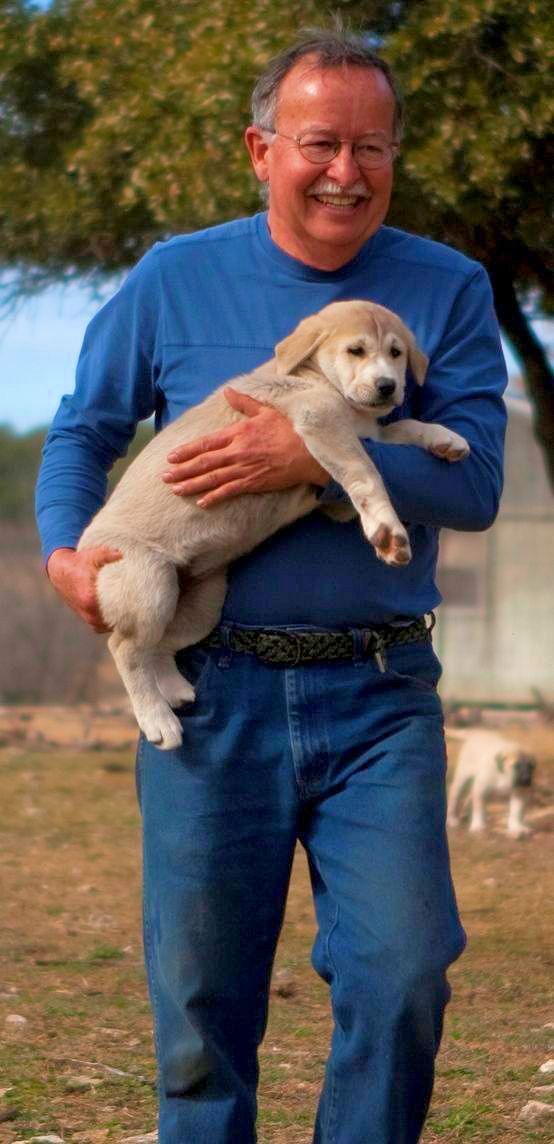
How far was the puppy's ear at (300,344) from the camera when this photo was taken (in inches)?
128

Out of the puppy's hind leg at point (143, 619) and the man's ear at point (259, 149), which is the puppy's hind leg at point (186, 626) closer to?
the puppy's hind leg at point (143, 619)

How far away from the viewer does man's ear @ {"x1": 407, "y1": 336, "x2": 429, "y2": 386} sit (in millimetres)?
3287

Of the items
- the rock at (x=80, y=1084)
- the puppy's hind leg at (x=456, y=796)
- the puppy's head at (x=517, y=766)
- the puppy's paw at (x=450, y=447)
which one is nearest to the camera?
the puppy's paw at (x=450, y=447)

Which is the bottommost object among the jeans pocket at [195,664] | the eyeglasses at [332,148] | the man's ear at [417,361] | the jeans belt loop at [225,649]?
the jeans pocket at [195,664]

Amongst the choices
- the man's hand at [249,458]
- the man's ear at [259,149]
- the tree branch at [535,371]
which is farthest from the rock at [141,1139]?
the tree branch at [535,371]

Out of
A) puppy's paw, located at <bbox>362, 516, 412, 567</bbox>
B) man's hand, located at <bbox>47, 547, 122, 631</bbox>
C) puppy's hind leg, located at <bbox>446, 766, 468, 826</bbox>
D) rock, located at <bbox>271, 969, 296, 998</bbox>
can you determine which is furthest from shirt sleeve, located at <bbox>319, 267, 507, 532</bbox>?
puppy's hind leg, located at <bbox>446, 766, 468, 826</bbox>

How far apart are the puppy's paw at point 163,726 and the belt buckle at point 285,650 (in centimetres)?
22

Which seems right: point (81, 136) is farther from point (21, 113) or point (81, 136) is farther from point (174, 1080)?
point (174, 1080)

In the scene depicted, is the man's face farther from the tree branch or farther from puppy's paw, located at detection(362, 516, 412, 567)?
the tree branch

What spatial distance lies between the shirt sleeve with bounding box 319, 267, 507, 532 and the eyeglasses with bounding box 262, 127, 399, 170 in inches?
12.7

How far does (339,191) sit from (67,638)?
46.3 feet

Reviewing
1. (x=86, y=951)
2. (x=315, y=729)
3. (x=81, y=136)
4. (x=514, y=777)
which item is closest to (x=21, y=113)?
(x=81, y=136)

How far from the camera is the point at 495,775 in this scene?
9609 mm

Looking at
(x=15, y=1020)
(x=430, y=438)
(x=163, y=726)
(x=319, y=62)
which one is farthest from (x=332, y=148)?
(x=15, y=1020)
